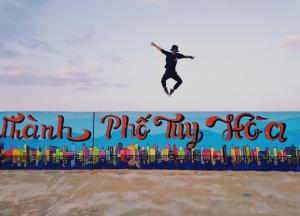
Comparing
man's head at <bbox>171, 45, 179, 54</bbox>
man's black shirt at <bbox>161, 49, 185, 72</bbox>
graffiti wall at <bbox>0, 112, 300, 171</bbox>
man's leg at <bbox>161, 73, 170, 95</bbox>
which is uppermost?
man's head at <bbox>171, 45, 179, 54</bbox>

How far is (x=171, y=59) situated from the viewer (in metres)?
7.68

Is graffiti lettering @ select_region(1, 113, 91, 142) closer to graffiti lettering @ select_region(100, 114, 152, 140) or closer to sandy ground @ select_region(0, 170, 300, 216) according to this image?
graffiti lettering @ select_region(100, 114, 152, 140)

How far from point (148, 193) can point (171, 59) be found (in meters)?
3.96

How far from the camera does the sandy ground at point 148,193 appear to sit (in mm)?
5266

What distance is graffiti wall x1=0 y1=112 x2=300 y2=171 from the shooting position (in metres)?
9.45

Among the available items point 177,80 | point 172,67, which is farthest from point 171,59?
point 177,80

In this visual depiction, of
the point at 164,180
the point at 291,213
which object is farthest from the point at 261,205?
the point at 164,180

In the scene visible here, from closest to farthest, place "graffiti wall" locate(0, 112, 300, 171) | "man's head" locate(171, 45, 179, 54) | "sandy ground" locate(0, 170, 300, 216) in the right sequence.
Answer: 1. "sandy ground" locate(0, 170, 300, 216)
2. "man's head" locate(171, 45, 179, 54)
3. "graffiti wall" locate(0, 112, 300, 171)

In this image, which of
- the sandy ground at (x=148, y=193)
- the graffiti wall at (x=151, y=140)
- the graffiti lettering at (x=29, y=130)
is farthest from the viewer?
the graffiti lettering at (x=29, y=130)

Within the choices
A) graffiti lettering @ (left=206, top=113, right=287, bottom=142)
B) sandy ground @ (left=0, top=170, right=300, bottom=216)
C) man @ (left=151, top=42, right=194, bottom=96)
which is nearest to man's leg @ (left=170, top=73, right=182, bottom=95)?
man @ (left=151, top=42, right=194, bottom=96)

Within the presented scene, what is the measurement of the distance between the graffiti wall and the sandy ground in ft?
2.06

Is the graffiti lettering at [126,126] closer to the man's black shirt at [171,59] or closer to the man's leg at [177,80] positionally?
the man's leg at [177,80]

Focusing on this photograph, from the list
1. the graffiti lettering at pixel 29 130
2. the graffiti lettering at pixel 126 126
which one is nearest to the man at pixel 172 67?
the graffiti lettering at pixel 126 126

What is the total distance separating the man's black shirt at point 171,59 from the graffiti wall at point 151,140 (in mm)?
2655
